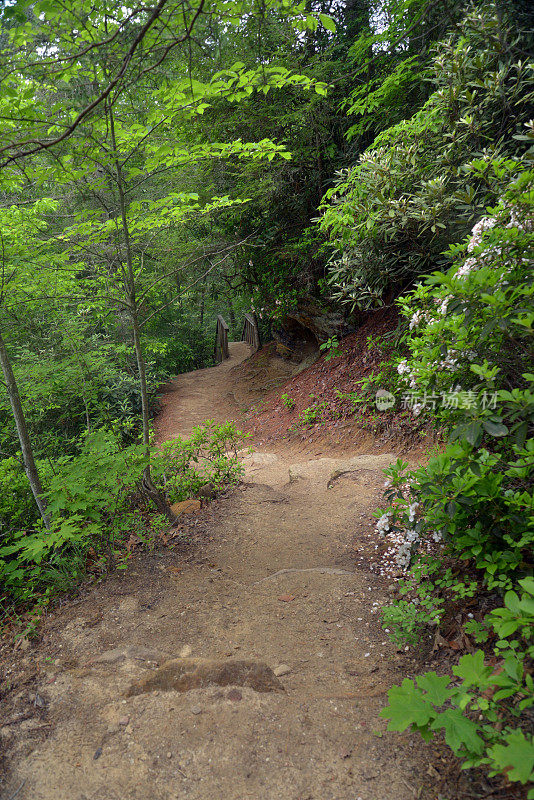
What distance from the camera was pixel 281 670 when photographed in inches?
84.6

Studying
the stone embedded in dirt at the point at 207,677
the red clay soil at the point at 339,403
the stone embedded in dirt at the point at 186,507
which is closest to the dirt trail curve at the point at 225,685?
the stone embedded in dirt at the point at 207,677

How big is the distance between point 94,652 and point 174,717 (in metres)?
0.77

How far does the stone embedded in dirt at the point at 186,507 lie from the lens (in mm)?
4227

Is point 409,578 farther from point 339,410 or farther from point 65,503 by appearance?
point 339,410

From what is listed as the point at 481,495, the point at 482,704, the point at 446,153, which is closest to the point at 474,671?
the point at 482,704

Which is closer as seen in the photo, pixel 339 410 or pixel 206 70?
pixel 206 70

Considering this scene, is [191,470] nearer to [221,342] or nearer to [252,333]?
[252,333]

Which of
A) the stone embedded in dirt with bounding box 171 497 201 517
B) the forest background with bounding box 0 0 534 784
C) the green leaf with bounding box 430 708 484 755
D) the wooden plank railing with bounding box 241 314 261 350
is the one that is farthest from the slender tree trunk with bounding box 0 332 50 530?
the wooden plank railing with bounding box 241 314 261 350

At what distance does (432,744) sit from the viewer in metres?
1.57

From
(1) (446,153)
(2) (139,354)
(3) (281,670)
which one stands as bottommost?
(3) (281,670)

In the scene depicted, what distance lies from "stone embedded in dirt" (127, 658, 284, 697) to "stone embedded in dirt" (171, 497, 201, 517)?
2.04m

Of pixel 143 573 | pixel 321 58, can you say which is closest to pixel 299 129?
pixel 321 58

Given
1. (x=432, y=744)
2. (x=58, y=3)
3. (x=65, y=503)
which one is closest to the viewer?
(x=432, y=744)

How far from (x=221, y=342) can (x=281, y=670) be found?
48.7ft
